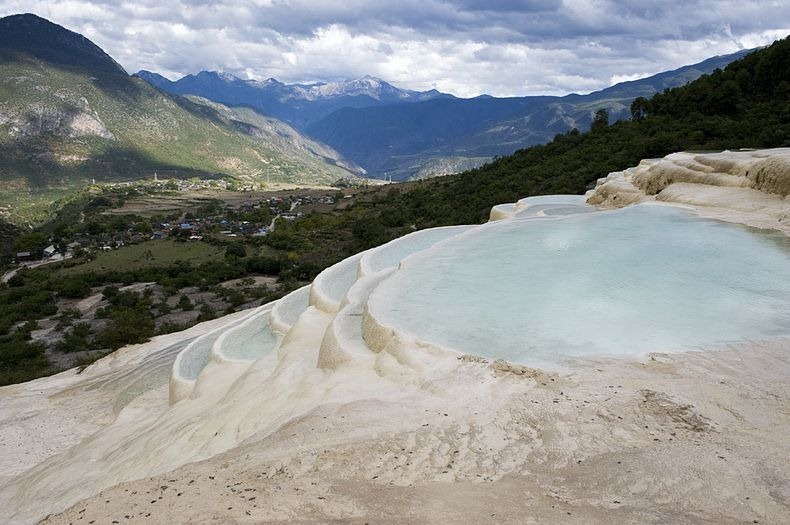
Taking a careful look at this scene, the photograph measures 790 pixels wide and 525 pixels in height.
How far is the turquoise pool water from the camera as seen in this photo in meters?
8.44

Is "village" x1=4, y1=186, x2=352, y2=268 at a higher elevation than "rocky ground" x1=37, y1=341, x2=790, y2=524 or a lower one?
lower

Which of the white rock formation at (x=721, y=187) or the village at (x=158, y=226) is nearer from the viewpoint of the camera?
the white rock formation at (x=721, y=187)

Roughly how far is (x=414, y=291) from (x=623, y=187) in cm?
1328

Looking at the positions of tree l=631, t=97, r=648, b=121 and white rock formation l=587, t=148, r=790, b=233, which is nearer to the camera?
white rock formation l=587, t=148, r=790, b=233

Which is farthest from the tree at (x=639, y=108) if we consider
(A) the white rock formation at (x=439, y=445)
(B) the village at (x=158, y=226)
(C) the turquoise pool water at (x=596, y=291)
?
(A) the white rock formation at (x=439, y=445)

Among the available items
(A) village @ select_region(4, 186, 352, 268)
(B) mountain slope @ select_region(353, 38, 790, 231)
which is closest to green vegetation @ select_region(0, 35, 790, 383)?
(B) mountain slope @ select_region(353, 38, 790, 231)

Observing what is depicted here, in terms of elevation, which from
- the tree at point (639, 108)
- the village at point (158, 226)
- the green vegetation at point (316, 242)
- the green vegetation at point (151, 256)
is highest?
the tree at point (639, 108)

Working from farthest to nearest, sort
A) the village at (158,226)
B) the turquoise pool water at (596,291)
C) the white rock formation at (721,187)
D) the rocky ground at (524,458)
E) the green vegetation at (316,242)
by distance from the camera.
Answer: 1. the village at (158,226)
2. the green vegetation at (316,242)
3. the white rock formation at (721,187)
4. the turquoise pool water at (596,291)
5. the rocky ground at (524,458)

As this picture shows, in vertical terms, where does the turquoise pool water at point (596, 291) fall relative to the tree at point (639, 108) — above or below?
below

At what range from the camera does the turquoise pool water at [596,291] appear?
8.44m

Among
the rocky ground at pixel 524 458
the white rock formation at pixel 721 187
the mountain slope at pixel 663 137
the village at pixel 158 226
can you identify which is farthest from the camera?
the village at pixel 158 226

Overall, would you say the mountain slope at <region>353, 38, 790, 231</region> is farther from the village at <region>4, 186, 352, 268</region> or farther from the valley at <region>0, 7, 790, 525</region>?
the village at <region>4, 186, 352, 268</region>

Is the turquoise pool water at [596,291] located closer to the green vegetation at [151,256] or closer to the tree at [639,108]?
the tree at [639,108]

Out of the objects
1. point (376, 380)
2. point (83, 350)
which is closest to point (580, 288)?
point (376, 380)
